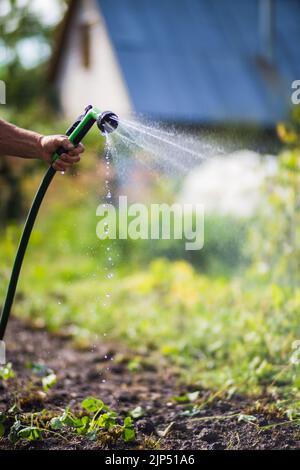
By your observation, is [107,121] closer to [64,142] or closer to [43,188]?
[64,142]

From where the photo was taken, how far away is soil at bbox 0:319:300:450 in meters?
2.38

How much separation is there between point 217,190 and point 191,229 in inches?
A: 19.5

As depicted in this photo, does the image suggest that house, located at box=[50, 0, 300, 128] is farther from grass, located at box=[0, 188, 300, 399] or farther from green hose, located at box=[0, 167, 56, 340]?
green hose, located at box=[0, 167, 56, 340]

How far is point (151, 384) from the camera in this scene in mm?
3484

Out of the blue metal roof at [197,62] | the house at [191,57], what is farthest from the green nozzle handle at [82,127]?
the blue metal roof at [197,62]

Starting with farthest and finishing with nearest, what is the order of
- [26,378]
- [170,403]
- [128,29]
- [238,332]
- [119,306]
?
[128,29] → [119,306] → [238,332] → [26,378] → [170,403]

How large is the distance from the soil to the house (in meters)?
7.03

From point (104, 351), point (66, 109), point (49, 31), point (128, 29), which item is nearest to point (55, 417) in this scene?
point (104, 351)

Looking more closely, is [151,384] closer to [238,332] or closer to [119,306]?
[238,332]

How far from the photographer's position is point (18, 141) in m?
2.33

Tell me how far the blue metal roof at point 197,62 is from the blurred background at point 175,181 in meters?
0.03

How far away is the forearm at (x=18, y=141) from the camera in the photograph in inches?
90.7

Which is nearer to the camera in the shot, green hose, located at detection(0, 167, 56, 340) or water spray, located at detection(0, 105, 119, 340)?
water spray, located at detection(0, 105, 119, 340)

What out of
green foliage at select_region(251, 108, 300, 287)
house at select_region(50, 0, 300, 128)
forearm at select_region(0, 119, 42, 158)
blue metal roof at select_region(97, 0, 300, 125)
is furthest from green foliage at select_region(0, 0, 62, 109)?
forearm at select_region(0, 119, 42, 158)
